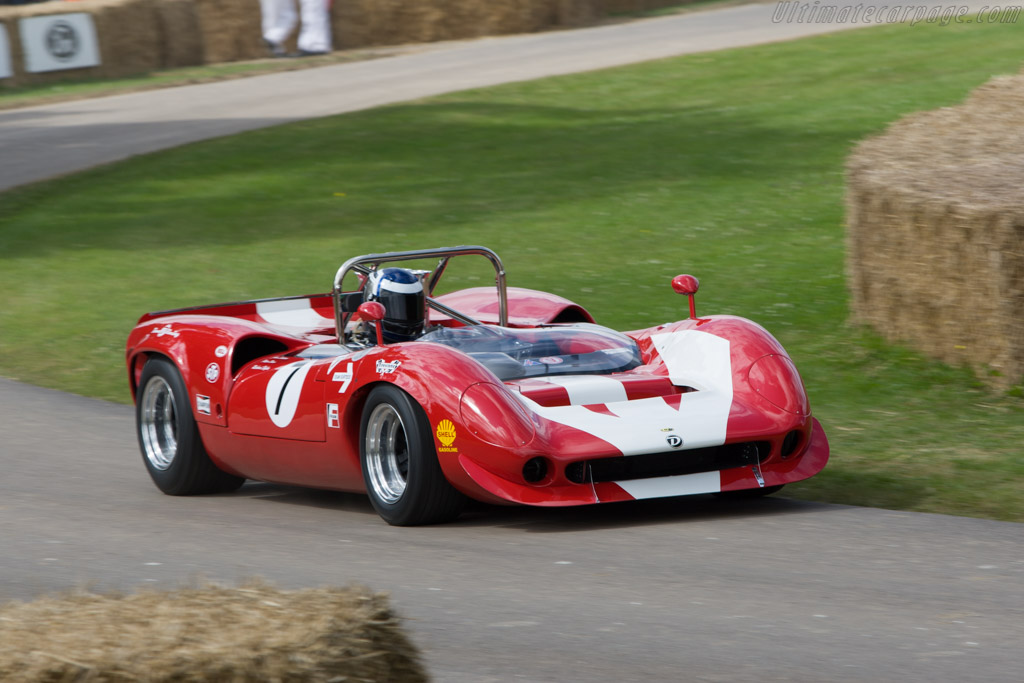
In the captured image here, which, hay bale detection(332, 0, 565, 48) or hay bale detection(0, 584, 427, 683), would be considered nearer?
hay bale detection(0, 584, 427, 683)

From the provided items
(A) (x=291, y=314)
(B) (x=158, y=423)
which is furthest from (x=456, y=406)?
(A) (x=291, y=314)

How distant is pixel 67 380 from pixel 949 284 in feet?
20.8

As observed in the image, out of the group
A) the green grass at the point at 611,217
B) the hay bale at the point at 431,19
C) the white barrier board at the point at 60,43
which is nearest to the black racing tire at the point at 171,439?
the green grass at the point at 611,217

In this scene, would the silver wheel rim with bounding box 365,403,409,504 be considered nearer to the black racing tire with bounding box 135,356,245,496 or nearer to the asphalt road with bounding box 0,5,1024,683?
the asphalt road with bounding box 0,5,1024,683

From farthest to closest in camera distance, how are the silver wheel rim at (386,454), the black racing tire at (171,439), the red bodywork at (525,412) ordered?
the black racing tire at (171,439) < the silver wheel rim at (386,454) < the red bodywork at (525,412)

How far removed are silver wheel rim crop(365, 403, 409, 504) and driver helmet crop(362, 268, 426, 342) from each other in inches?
37.4

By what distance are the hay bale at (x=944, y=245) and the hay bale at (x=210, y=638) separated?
21.7ft

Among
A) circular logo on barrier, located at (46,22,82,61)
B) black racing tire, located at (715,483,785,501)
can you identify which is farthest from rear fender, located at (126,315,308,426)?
circular logo on barrier, located at (46,22,82,61)

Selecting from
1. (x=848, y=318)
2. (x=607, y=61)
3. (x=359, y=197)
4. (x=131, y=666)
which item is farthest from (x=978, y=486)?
(x=607, y=61)

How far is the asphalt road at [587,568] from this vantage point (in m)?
5.12

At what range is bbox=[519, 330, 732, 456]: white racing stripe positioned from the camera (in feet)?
22.6

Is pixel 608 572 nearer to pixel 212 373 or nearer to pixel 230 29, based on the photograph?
pixel 212 373

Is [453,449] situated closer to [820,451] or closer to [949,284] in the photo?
[820,451]

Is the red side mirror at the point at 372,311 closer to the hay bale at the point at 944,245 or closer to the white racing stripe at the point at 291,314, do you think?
the white racing stripe at the point at 291,314
